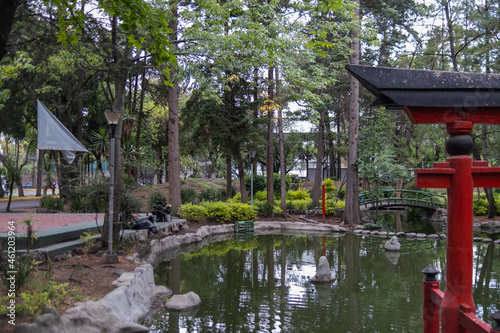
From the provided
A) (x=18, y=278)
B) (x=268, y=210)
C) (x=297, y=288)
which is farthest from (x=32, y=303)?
(x=268, y=210)

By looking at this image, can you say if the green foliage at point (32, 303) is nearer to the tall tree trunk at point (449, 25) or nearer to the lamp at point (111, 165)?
the lamp at point (111, 165)

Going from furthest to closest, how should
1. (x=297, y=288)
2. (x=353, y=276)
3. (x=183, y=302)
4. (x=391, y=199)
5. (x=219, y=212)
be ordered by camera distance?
(x=391, y=199)
(x=219, y=212)
(x=353, y=276)
(x=297, y=288)
(x=183, y=302)

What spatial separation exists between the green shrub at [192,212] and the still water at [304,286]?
3019 mm

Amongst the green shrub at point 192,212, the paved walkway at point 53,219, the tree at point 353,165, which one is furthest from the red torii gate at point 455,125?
the tree at point 353,165

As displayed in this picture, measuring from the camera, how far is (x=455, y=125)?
4246 millimetres

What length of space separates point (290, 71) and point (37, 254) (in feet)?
28.6

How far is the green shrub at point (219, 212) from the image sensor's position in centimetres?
1861

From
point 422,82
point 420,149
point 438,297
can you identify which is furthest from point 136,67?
point 420,149

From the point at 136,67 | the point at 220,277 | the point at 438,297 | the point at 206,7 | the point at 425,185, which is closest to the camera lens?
the point at 425,185

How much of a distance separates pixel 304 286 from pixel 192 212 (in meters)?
9.59

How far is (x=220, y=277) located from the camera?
Result: 10.2 metres

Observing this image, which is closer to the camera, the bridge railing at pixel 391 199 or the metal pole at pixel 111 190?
the metal pole at pixel 111 190

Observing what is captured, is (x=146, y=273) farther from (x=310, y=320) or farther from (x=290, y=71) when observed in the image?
(x=290, y=71)

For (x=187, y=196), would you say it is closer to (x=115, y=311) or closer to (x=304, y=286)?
(x=304, y=286)
